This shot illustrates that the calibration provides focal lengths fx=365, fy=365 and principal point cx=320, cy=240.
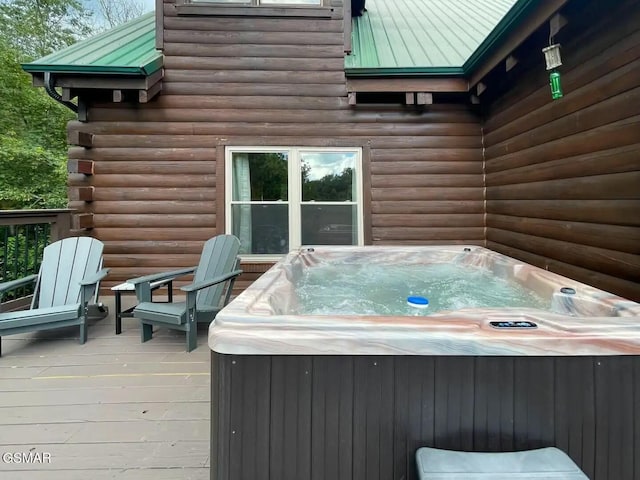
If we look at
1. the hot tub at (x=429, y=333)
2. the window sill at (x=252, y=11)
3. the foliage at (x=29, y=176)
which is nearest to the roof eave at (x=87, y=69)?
the window sill at (x=252, y=11)

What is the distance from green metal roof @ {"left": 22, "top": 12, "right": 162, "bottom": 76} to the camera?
3541 mm

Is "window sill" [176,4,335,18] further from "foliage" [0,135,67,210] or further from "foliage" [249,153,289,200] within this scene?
"foliage" [0,135,67,210]

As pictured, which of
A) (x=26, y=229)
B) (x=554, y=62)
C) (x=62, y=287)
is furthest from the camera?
(x=26, y=229)

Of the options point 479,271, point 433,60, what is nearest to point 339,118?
point 433,60

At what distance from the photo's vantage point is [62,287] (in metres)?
3.01

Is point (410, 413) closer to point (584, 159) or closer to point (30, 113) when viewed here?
point (584, 159)

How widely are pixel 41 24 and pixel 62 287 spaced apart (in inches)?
414

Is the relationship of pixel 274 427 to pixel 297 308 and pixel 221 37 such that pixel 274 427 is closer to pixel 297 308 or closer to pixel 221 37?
pixel 297 308

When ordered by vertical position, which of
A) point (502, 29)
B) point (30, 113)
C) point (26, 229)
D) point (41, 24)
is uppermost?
point (41, 24)

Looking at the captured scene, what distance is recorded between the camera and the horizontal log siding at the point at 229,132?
4027 mm

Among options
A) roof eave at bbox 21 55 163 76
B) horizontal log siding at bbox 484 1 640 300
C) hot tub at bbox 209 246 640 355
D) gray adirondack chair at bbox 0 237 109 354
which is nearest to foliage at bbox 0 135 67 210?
roof eave at bbox 21 55 163 76

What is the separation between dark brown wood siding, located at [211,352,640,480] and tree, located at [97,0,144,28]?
502 inches

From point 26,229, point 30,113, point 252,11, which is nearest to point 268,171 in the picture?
point 252,11

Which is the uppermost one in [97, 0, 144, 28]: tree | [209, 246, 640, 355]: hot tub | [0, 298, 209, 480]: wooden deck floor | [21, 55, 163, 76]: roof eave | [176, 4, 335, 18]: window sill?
[97, 0, 144, 28]: tree
